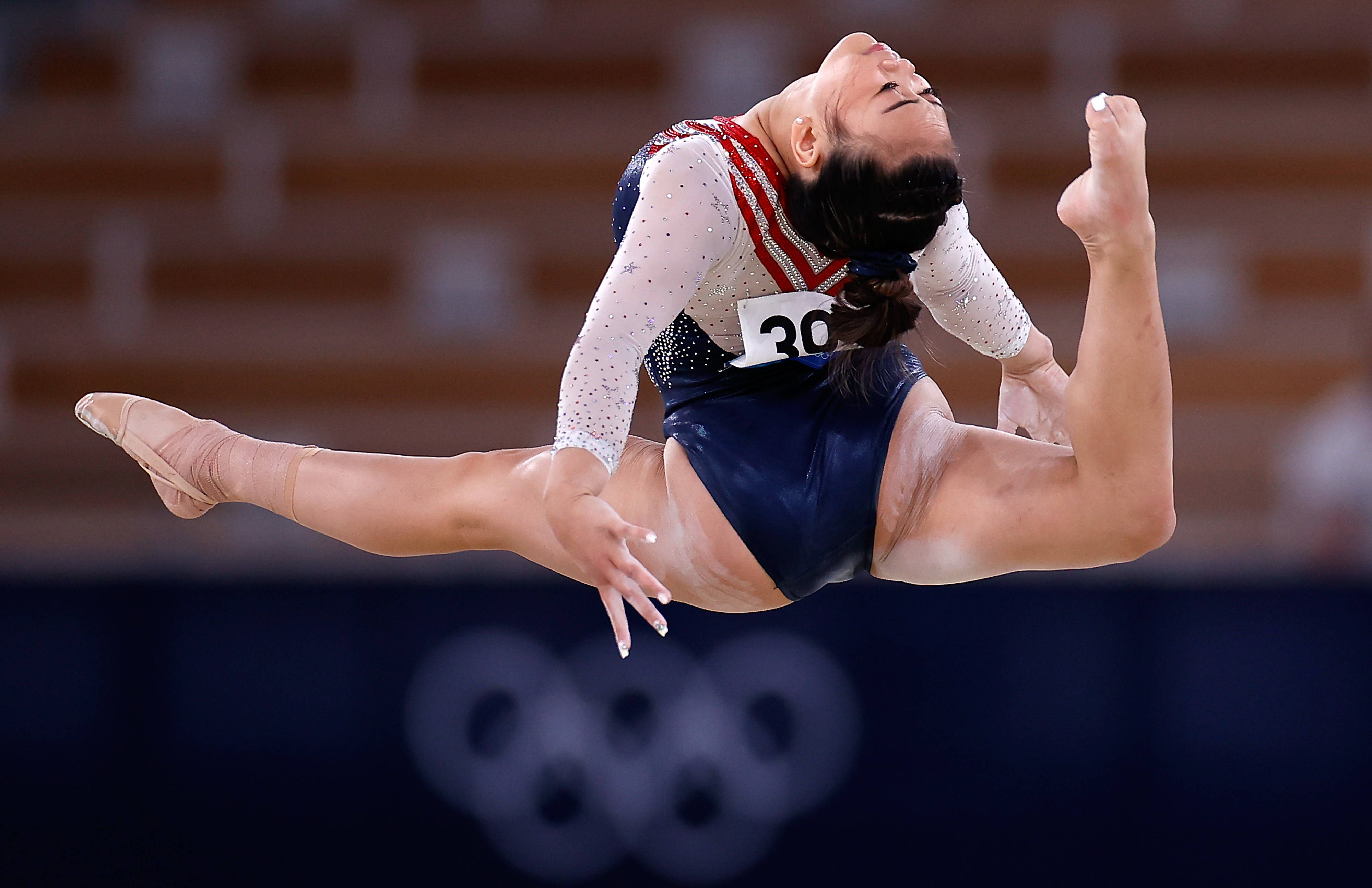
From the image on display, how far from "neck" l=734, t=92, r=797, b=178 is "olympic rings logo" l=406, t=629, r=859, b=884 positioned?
5.79 feet

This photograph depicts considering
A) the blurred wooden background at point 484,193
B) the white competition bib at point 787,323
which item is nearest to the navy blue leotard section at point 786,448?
the white competition bib at point 787,323

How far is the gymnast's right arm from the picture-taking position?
1.54 meters

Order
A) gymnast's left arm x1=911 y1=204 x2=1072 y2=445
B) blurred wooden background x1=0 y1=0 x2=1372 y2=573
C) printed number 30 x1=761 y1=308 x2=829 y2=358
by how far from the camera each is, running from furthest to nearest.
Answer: blurred wooden background x1=0 y1=0 x2=1372 y2=573
gymnast's left arm x1=911 y1=204 x2=1072 y2=445
printed number 30 x1=761 y1=308 x2=829 y2=358

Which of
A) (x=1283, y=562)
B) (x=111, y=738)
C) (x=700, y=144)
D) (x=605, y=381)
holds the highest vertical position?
(x=700, y=144)

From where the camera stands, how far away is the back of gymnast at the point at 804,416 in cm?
168

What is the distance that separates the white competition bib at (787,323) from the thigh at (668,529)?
199 mm

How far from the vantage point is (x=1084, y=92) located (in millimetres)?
5074

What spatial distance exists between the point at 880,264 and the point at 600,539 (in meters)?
0.55

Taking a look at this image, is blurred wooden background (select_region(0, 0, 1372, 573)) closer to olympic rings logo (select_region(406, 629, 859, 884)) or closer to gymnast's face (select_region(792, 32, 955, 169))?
olympic rings logo (select_region(406, 629, 859, 884))

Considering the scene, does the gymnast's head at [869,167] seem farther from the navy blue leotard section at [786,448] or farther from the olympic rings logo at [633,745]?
the olympic rings logo at [633,745]

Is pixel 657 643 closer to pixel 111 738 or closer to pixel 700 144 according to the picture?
pixel 111 738

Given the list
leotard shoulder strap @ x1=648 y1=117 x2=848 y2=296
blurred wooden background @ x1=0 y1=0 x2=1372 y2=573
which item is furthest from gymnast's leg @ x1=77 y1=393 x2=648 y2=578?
blurred wooden background @ x1=0 y1=0 x2=1372 y2=573

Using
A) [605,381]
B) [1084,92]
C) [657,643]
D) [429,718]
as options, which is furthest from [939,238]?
[1084,92]

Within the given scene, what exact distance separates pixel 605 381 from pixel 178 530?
2608mm
